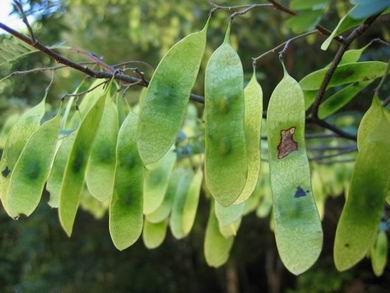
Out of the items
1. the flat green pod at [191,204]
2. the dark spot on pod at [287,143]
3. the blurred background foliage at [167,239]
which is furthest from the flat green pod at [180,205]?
the blurred background foliage at [167,239]

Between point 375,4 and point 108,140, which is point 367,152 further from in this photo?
point 108,140

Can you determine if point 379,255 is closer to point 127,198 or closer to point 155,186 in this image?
point 155,186

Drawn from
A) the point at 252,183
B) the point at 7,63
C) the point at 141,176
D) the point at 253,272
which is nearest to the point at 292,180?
the point at 252,183

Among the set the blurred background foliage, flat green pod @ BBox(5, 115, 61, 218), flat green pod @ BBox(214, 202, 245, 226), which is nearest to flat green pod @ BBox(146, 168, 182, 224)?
flat green pod @ BBox(214, 202, 245, 226)

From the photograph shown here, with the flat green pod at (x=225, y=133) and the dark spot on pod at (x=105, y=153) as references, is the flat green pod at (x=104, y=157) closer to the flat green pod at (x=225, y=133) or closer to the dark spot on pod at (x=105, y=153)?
the dark spot on pod at (x=105, y=153)

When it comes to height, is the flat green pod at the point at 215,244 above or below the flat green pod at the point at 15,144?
below

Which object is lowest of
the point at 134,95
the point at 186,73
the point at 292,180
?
the point at 292,180
